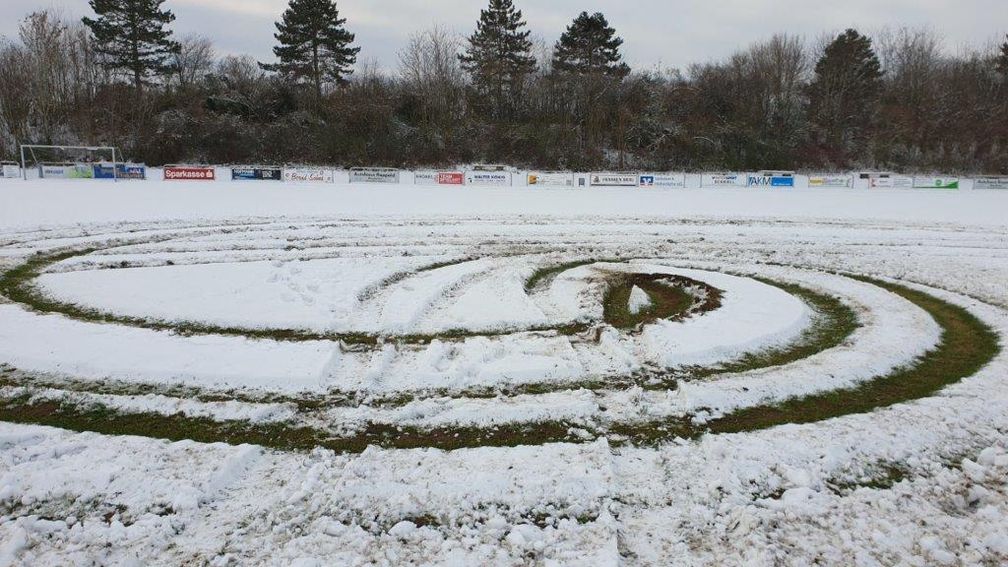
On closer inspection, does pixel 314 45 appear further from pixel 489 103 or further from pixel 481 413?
pixel 481 413

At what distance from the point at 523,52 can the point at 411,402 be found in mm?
71146

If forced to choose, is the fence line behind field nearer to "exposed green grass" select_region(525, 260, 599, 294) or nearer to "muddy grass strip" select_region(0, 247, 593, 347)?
"exposed green grass" select_region(525, 260, 599, 294)

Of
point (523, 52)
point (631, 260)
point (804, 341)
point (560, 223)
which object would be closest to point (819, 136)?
point (523, 52)

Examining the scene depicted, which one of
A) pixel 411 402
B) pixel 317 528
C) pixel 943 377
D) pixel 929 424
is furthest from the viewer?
pixel 943 377

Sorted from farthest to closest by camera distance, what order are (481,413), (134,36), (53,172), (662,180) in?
1. (134,36)
2. (662,180)
3. (53,172)
4. (481,413)

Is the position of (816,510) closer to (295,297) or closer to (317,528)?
(317,528)

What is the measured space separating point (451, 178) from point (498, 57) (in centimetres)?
3126

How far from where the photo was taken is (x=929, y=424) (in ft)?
20.0

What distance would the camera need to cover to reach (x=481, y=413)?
6.36 m

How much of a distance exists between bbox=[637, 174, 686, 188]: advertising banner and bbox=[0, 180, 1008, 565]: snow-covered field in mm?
30761

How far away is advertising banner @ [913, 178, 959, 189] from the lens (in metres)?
44.8

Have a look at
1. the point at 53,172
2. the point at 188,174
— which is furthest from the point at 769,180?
the point at 53,172

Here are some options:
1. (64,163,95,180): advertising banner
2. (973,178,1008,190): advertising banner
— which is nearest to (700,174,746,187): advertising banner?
(973,178,1008,190): advertising banner

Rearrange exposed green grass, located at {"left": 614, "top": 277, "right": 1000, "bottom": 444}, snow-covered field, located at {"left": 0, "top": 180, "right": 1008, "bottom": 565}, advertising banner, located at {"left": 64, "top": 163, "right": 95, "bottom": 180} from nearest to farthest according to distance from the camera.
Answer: snow-covered field, located at {"left": 0, "top": 180, "right": 1008, "bottom": 565} < exposed green grass, located at {"left": 614, "top": 277, "right": 1000, "bottom": 444} < advertising banner, located at {"left": 64, "top": 163, "right": 95, "bottom": 180}
